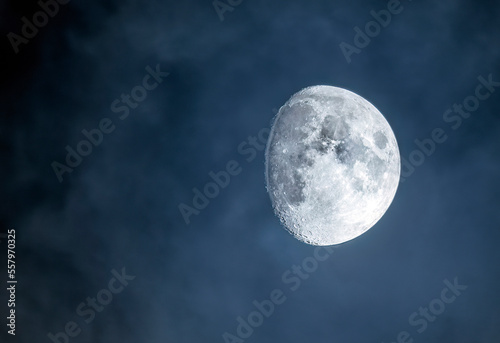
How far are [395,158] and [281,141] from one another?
3.41 metres

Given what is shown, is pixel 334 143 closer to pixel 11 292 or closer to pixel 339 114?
pixel 339 114

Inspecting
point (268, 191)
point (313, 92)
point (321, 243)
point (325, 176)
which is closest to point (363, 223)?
point (321, 243)

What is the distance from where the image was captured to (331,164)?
9117mm

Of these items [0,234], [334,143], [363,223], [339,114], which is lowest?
[0,234]

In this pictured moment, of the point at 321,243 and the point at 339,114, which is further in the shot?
the point at 321,243

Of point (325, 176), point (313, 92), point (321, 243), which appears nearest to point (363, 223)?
point (321, 243)

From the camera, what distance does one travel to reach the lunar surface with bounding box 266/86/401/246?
363 inches

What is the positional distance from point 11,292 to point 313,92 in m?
Result: 16.9

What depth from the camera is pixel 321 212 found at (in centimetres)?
974

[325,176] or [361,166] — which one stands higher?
[361,166]

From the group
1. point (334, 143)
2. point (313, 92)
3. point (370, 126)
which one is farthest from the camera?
point (313, 92)

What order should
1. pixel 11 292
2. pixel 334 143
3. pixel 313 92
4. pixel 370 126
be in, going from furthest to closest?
pixel 11 292, pixel 313 92, pixel 370 126, pixel 334 143

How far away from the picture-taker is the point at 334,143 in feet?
30.1

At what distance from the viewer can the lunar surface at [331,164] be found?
923 cm
